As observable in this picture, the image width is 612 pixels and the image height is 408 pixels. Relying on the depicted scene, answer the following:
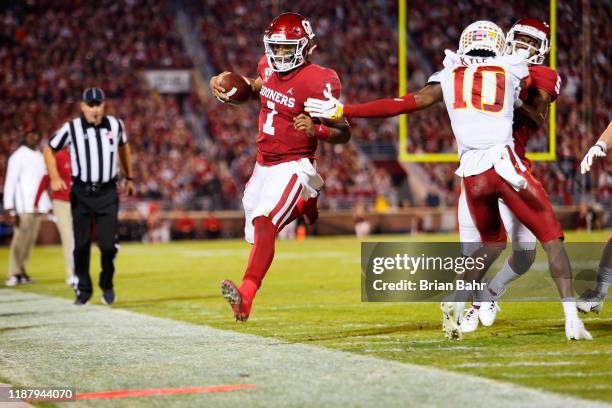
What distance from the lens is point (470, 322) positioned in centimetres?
538

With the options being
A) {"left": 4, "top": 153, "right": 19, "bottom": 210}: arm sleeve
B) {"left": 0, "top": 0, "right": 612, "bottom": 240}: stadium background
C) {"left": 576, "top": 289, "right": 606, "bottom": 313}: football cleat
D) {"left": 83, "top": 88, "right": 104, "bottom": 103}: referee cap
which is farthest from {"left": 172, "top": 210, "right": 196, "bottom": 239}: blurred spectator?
{"left": 576, "top": 289, "right": 606, "bottom": 313}: football cleat

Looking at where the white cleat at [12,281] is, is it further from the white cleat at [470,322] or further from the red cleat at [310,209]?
the white cleat at [470,322]

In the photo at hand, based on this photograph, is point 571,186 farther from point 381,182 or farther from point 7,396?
point 7,396

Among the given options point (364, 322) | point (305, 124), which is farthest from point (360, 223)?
point (305, 124)

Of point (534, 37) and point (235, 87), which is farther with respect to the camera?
point (235, 87)

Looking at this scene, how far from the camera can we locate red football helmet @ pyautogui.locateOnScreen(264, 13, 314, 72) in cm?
527

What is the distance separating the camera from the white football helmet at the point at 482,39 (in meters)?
4.98

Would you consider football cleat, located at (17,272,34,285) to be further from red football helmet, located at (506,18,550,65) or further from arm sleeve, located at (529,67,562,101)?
arm sleeve, located at (529,67,562,101)

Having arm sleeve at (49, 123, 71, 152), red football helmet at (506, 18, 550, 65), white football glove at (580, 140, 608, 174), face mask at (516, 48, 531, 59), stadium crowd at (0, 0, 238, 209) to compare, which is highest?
stadium crowd at (0, 0, 238, 209)

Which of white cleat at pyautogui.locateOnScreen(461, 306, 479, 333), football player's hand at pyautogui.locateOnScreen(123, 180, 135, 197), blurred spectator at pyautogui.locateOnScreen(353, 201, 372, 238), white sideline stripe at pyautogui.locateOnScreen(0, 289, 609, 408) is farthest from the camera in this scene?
blurred spectator at pyautogui.locateOnScreen(353, 201, 372, 238)

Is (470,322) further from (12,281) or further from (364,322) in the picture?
(12,281)

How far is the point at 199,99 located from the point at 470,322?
830 inches

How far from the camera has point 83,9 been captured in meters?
26.9

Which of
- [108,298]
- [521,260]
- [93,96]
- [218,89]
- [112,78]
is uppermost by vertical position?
[112,78]
